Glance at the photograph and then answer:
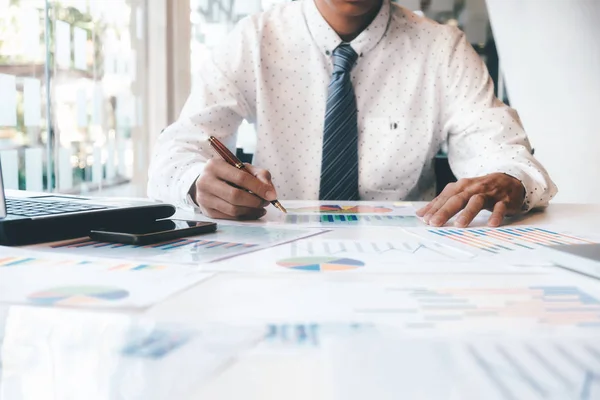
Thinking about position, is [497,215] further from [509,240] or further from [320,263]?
[320,263]

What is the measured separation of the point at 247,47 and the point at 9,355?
1.28 metres

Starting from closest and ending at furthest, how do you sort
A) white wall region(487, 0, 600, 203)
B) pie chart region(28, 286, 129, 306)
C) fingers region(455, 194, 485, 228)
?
1. pie chart region(28, 286, 129, 306)
2. fingers region(455, 194, 485, 228)
3. white wall region(487, 0, 600, 203)

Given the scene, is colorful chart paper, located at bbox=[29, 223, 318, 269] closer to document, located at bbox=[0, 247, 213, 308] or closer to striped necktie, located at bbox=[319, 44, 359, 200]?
document, located at bbox=[0, 247, 213, 308]

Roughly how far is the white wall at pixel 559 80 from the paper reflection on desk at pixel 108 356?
2.46 metres

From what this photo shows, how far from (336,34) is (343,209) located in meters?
0.64

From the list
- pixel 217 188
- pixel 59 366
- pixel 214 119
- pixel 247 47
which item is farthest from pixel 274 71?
pixel 59 366

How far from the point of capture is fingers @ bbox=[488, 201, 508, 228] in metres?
0.81

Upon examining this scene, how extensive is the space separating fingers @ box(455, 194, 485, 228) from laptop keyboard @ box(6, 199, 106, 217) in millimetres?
480

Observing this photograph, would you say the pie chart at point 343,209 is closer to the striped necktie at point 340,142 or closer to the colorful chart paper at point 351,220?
A: the colorful chart paper at point 351,220

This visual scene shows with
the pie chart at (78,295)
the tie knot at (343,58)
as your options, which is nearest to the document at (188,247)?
the pie chart at (78,295)

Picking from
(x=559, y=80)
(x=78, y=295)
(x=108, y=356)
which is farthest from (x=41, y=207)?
(x=559, y=80)

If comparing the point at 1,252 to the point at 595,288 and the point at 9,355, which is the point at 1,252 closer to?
the point at 9,355

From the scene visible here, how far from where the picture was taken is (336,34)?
4.80ft

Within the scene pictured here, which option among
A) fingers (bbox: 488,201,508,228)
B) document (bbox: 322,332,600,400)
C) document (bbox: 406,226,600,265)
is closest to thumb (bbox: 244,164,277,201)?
document (bbox: 406,226,600,265)
